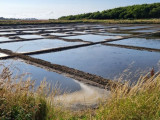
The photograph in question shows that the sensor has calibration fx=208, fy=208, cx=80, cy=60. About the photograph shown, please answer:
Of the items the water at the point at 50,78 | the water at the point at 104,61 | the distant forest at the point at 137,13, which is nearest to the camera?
the water at the point at 50,78

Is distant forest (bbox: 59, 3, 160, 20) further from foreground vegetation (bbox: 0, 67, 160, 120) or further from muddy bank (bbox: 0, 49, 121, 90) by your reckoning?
foreground vegetation (bbox: 0, 67, 160, 120)

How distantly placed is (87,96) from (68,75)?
2.27m

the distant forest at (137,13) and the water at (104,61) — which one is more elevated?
the distant forest at (137,13)

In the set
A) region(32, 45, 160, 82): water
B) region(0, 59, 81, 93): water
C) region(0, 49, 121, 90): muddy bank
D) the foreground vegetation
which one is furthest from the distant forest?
the foreground vegetation

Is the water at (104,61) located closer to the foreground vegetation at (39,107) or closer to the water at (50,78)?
the water at (50,78)

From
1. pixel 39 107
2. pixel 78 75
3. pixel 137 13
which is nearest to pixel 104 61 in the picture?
pixel 78 75

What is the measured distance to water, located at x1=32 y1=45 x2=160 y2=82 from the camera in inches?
368

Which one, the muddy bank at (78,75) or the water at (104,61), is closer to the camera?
the muddy bank at (78,75)

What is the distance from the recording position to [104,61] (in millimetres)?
11164

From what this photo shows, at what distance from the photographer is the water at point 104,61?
9.34 m

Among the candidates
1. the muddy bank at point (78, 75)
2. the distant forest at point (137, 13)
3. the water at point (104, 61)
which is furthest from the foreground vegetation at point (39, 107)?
the distant forest at point (137, 13)

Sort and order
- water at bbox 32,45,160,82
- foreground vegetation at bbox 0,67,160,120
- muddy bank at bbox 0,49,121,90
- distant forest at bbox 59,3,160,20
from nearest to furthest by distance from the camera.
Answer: foreground vegetation at bbox 0,67,160,120 → muddy bank at bbox 0,49,121,90 → water at bbox 32,45,160,82 → distant forest at bbox 59,3,160,20

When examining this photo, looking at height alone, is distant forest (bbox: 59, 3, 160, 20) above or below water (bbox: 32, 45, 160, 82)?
above

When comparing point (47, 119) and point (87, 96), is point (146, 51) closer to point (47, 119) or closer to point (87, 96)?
point (87, 96)
